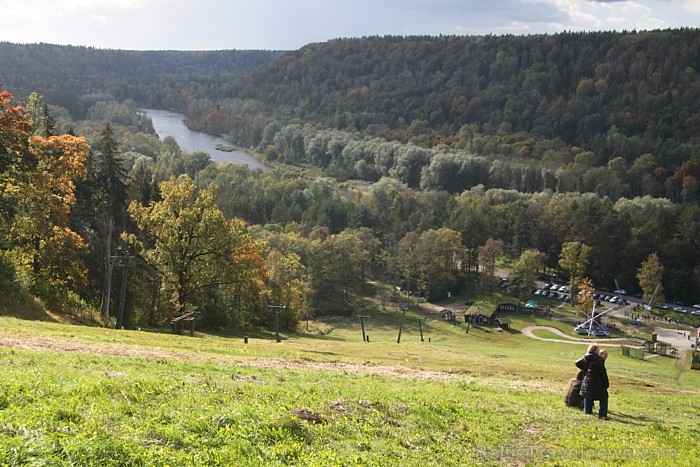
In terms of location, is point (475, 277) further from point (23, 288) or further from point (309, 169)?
point (309, 169)

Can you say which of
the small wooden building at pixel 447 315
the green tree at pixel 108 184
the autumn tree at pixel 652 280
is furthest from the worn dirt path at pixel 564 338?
the green tree at pixel 108 184

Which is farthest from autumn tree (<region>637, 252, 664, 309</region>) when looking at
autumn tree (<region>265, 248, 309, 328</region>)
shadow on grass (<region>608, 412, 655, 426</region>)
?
shadow on grass (<region>608, 412, 655, 426</region>)

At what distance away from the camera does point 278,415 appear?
40.3ft

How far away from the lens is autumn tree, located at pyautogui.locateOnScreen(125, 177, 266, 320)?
40.9 metres

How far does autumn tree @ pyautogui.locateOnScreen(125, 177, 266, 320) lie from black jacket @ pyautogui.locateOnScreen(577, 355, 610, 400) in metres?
29.0

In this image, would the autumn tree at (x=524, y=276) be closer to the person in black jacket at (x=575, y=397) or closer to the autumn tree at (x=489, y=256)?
the autumn tree at (x=489, y=256)

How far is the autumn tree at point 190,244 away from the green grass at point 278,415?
1731cm

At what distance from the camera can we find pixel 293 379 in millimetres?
17875

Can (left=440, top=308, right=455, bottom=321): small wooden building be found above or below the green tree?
below

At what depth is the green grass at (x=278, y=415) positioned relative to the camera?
10.1m

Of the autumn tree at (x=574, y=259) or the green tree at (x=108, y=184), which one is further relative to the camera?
the autumn tree at (x=574, y=259)

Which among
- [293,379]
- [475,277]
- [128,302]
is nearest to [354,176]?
[475,277]

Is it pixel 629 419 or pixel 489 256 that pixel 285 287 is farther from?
pixel 629 419

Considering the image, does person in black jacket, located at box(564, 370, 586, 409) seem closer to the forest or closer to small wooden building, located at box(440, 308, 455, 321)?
the forest
